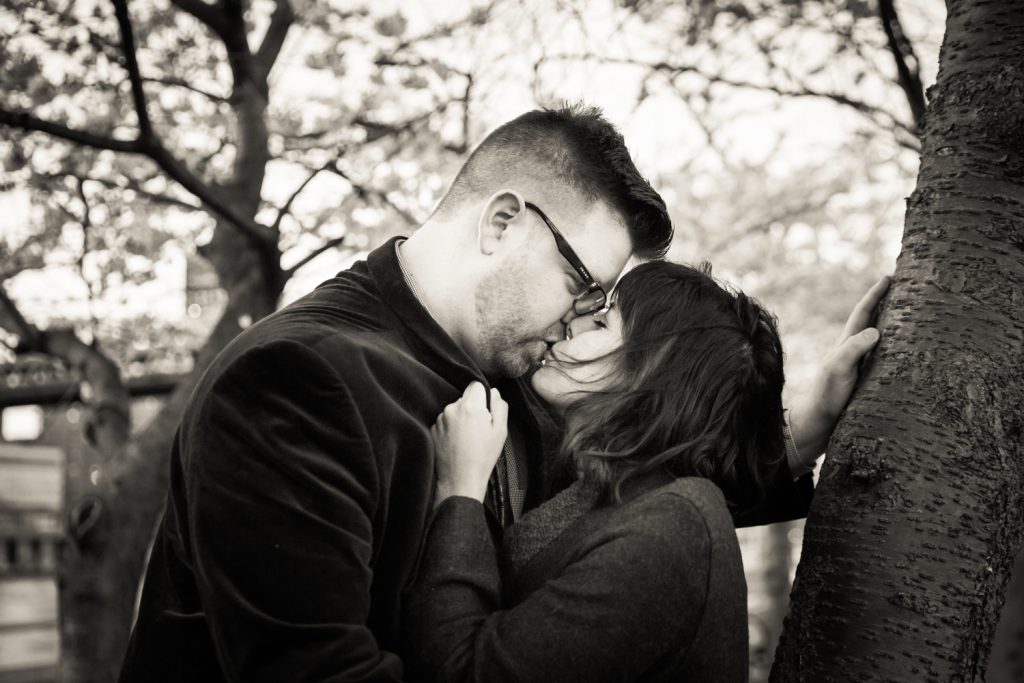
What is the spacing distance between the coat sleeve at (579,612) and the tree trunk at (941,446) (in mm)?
345

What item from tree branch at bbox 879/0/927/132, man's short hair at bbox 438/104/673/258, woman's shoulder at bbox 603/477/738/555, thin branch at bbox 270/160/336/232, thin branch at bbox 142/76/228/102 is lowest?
woman's shoulder at bbox 603/477/738/555

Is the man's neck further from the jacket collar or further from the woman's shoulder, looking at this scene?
the woman's shoulder

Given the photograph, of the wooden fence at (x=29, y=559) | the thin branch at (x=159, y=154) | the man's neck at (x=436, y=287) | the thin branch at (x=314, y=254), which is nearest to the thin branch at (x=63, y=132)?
the thin branch at (x=159, y=154)

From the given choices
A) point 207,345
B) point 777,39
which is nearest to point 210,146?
point 207,345

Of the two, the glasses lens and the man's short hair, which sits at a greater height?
the man's short hair

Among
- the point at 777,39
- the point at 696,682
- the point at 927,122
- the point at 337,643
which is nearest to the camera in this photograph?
the point at 337,643

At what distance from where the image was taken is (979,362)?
221 centimetres

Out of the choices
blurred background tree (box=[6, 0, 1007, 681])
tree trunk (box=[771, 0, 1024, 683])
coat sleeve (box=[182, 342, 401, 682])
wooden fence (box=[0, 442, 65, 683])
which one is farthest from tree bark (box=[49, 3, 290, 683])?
wooden fence (box=[0, 442, 65, 683])

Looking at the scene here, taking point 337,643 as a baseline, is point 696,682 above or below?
below

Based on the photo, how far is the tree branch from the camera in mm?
4570

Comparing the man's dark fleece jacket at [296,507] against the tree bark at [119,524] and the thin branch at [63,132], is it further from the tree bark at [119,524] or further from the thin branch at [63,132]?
the tree bark at [119,524]

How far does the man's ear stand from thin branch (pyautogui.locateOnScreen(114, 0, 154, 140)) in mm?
2921

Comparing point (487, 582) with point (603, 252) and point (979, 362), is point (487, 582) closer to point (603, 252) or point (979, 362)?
point (603, 252)

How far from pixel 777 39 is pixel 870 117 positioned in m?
0.88
